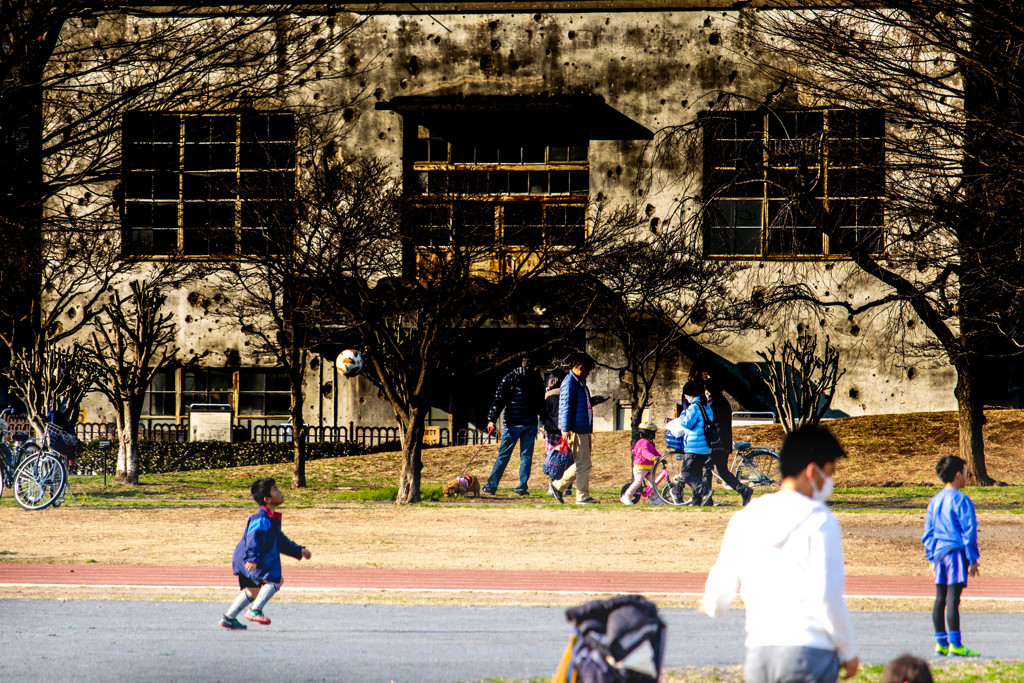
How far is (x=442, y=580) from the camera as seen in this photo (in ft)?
34.6

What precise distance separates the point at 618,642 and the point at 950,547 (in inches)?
173

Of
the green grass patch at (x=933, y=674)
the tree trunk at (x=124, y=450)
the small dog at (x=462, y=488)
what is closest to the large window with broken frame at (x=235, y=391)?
the tree trunk at (x=124, y=450)

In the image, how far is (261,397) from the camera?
106 ft

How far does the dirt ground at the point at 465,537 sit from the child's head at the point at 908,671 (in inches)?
273

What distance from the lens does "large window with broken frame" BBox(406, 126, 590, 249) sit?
17.4 m

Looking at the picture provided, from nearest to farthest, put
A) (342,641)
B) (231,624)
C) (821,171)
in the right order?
(342,641), (231,624), (821,171)

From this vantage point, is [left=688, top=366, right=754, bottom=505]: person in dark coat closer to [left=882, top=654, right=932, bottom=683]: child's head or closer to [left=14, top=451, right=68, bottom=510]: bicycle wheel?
[left=14, top=451, right=68, bottom=510]: bicycle wheel

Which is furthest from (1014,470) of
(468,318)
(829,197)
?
(468,318)

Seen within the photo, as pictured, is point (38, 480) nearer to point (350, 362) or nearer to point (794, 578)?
point (350, 362)

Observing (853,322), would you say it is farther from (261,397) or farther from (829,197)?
(261,397)

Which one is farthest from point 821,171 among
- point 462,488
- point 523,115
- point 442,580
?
point 523,115

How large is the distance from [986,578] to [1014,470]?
11727 millimetres

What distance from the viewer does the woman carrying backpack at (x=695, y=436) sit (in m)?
15.3

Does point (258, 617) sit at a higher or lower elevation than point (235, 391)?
lower
